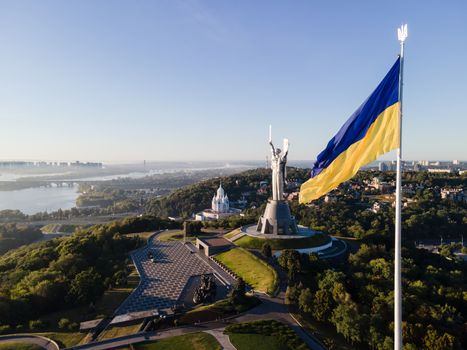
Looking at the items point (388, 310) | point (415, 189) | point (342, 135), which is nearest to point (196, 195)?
point (415, 189)

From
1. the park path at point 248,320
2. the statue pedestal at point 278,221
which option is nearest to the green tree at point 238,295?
the park path at point 248,320

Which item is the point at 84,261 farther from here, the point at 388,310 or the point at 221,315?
the point at 388,310

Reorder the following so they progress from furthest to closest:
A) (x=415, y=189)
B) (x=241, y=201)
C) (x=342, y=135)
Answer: (x=241, y=201), (x=415, y=189), (x=342, y=135)

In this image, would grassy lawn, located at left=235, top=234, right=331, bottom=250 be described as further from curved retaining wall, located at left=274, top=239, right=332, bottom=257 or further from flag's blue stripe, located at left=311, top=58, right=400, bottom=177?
flag's blue stripe, located at left=311, top=58, right=400, bottom=177

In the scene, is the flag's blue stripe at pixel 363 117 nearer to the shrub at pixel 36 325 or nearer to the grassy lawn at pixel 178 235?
the shrub at pixel 36 325

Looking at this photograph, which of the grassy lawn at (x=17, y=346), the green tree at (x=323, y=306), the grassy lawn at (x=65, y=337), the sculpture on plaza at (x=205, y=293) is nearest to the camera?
the grassy lawn at (x=17, y=346)

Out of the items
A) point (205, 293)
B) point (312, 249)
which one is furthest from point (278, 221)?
point (205, 293)

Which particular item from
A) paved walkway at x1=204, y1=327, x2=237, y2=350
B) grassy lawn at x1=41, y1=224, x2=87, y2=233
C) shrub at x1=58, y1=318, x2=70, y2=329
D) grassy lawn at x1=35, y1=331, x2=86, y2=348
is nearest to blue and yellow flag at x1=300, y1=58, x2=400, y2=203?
paved walkway at x1=204, y1=327, x2=237, y2=350
